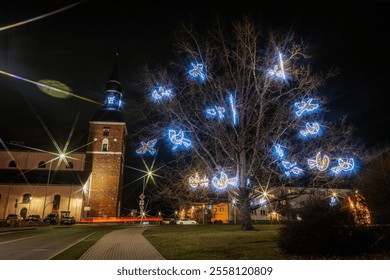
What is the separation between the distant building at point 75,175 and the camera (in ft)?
141

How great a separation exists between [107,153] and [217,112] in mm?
37080

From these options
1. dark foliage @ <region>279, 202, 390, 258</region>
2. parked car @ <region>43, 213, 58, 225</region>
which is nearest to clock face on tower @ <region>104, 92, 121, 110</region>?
parked car @ <region>43, 213, 58, 225</region>

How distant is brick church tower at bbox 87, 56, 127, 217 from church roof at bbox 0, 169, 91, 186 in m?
2.55

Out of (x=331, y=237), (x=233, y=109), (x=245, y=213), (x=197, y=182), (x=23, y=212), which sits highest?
(x=233, y=109)

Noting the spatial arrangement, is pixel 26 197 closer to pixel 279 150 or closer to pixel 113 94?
pixel 113 94

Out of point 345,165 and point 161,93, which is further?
point 161,93

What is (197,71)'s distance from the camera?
17562mm

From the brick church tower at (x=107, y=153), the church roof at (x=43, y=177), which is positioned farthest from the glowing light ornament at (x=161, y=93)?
the brick church tower at (x=107, y=153)

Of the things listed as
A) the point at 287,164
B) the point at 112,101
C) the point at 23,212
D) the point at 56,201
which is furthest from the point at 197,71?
the point at 112,101

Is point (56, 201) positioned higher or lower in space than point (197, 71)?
lower

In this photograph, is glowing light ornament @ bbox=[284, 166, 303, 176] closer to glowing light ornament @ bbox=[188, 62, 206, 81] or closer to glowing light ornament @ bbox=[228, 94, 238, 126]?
glowing light ornament @ bbox=[228, 94, 238, 126]

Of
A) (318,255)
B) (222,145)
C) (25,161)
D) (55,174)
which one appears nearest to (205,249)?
(318,255)

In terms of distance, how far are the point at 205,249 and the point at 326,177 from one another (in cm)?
958

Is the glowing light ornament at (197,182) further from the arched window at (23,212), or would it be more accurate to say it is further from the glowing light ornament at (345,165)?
the arched window at (23,212)
